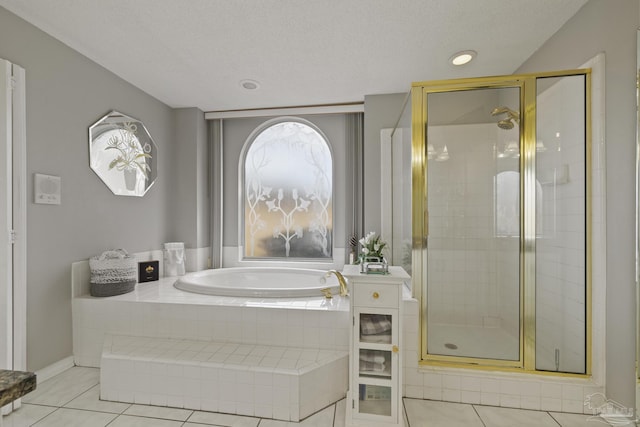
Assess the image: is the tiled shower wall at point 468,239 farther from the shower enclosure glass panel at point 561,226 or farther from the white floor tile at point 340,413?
the white floor tile at point 340,413

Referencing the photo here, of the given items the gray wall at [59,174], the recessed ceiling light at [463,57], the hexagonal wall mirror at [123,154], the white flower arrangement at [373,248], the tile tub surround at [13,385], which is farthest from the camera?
the hexagonal wall mirror at [123,154]

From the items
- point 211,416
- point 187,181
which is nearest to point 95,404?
point 211,416

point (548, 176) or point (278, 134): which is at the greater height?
point (278, 134)

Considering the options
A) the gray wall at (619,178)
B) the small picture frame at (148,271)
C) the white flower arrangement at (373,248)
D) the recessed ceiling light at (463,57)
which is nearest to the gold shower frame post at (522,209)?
the gray wall at (619,178)

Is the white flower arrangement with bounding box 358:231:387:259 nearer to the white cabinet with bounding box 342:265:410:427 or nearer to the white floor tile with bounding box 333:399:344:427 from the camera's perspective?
the white cabinet with bounding box 342:265:410:427


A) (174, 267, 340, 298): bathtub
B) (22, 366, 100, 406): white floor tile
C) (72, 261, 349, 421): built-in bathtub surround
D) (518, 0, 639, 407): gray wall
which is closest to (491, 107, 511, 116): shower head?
(518, 0, 639, 407): gray wall

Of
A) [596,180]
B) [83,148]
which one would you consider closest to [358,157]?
[596,180]

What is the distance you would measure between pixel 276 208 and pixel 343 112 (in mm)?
1301

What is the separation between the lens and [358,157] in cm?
322

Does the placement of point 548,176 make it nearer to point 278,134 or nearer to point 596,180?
point 596,180

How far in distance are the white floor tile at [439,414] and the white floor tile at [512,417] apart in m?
0.06

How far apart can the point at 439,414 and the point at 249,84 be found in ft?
9.24

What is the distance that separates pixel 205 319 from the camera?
2.04 meters

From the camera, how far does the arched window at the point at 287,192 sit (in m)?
3.40
